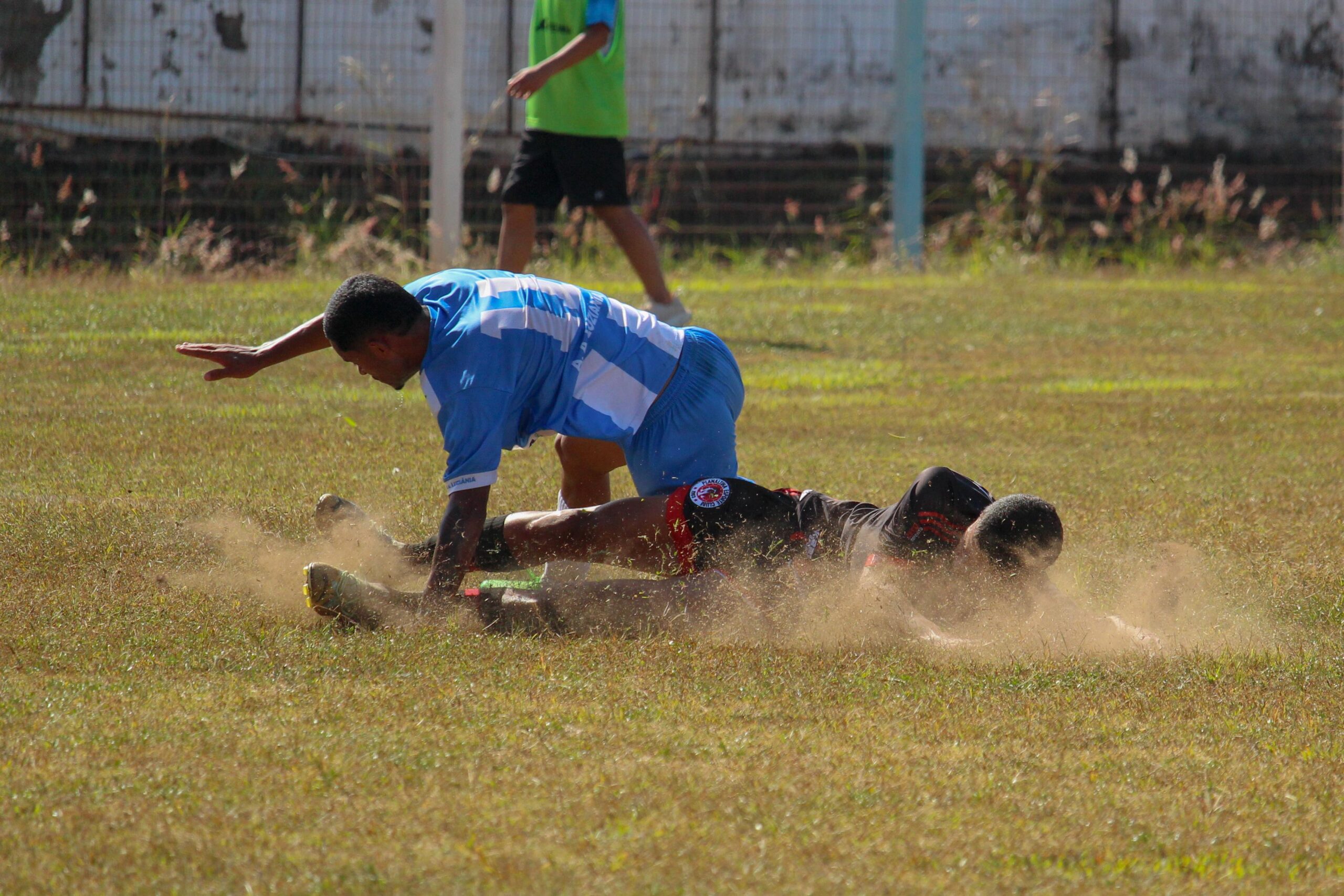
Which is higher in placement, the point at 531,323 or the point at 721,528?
the point at 531,323

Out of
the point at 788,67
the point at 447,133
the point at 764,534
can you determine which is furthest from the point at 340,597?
the point at 788,67

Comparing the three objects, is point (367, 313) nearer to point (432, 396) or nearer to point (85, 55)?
point (432, 396)

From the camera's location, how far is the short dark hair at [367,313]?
4262 millimetres

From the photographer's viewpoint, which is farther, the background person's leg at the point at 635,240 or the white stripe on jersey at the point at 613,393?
the background person's leg at the point at 635,240

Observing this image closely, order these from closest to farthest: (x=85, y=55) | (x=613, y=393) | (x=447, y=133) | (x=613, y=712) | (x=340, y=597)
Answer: (x=613, y=712), (x=340, y=597), (x=613, y=393), (x=447, y=133), (x=85, y=55)

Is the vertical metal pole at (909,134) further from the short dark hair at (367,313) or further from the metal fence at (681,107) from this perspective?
the short dark hair at (367,313)

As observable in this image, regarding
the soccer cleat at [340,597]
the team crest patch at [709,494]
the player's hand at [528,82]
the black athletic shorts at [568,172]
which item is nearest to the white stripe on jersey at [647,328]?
the team crest patch at [709,494]

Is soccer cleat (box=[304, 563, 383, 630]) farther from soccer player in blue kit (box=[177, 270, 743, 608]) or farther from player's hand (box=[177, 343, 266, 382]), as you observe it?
player's hand (box=[177, 343, 266, 382])

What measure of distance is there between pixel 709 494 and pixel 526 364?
2.11ft

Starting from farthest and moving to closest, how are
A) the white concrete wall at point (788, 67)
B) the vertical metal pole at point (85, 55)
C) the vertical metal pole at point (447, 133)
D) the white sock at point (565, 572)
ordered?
the white concrete wall at point (788, 67) → the vertical metal pole at point (85, 55) → the vertical metal pole at point (447, 133) → the white sock at point (565, 572)

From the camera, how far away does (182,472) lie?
6336 millimetres

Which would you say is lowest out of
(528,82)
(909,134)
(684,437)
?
(684,437)

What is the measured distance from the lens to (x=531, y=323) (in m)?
4.48

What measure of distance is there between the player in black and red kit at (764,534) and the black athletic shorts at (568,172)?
4863mm
